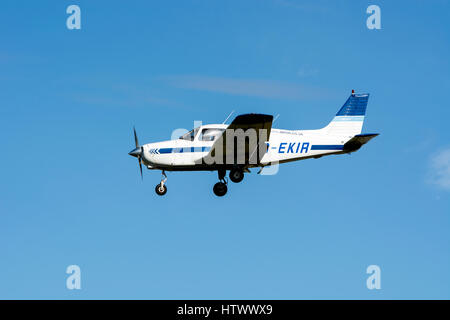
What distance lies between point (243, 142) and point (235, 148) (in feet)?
1.90

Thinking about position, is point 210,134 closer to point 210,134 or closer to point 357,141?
point 210,134

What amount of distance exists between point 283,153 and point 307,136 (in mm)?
1395

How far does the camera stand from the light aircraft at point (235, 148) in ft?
94.5

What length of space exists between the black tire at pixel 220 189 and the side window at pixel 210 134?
83.1 inches

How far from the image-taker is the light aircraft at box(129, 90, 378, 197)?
28812 millimetres

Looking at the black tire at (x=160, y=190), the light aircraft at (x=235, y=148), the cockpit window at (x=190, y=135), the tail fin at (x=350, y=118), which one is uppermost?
the tail fin at (x=350, y=118)

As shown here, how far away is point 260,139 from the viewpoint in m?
28.8

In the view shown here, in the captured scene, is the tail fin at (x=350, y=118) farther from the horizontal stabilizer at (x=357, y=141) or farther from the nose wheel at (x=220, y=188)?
the nose wheel at (x=220, y=188)

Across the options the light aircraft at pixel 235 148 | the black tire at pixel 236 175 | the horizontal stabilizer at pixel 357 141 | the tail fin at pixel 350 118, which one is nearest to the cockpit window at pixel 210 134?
the light aircraft at pixel 235 148

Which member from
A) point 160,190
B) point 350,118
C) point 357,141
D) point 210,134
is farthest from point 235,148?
point 350,118

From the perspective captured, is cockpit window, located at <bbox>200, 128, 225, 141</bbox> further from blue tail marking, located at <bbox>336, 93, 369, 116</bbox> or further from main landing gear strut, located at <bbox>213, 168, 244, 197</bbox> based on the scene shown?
blue tail marking, located at <bbox>336, 93, 369, 116</bbox>

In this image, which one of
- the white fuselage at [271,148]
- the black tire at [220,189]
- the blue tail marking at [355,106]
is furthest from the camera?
the blue tail marking at [355,106]
